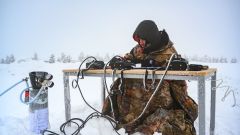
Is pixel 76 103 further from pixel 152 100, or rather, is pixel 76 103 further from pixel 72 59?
pixel 152 100

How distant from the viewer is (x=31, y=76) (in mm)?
1558

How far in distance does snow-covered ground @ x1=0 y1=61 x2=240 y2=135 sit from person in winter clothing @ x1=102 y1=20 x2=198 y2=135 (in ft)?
0.54

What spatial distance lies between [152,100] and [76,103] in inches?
49.4

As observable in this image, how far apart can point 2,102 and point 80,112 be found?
2.75ft

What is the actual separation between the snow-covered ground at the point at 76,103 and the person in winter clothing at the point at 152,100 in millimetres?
165

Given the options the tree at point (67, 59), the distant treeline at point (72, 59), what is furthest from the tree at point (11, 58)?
the tree at point (67, 59)

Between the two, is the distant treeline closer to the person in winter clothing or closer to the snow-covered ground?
the snow-covered ground

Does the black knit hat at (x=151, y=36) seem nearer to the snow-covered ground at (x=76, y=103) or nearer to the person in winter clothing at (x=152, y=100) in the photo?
the person in winter clothing at (x=152, y=100)

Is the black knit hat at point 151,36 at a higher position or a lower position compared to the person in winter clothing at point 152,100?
higher

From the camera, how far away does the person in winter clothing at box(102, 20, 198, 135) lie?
131 cm

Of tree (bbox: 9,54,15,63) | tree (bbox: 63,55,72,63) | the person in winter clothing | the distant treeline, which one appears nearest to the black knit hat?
the person in winter clothing

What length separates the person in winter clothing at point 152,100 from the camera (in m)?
1.31

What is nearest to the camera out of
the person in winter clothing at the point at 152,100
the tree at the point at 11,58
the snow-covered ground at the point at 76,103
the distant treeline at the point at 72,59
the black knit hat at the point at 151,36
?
the person in winter clothing at the point at 152,100

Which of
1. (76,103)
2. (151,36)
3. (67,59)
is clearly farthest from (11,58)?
(151,36)
